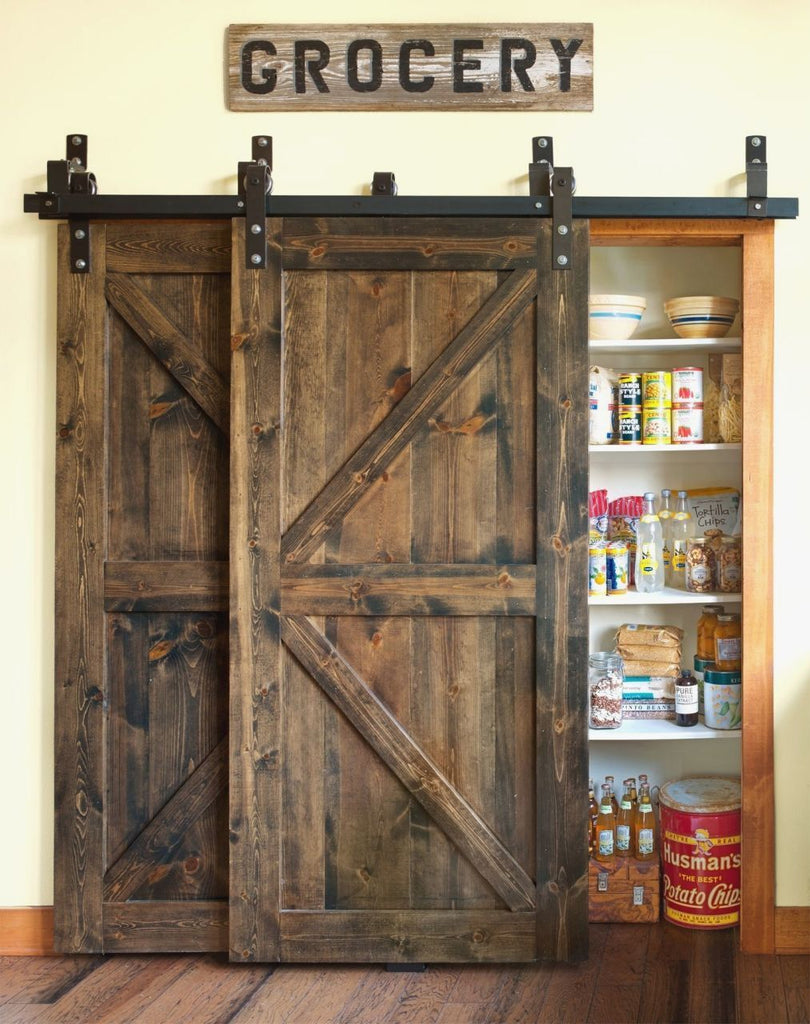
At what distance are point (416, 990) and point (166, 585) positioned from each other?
127cm

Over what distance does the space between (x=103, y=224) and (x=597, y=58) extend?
4.77 ft

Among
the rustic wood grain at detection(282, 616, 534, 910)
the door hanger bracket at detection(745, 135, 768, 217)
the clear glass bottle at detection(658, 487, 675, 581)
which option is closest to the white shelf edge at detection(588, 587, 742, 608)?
the clear glass bottle at detection(658, 487, 675, 581)

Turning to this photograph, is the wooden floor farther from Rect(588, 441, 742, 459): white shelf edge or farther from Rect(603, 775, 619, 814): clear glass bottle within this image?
Rect(588, 441, 742, 459): white shelf edge

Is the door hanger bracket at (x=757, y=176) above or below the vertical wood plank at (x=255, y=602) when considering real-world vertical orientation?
above

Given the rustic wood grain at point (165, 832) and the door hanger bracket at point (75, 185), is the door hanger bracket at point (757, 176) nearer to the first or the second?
the door hanger bracket at point (75, 185)

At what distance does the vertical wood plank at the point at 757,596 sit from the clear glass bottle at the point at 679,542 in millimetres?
375

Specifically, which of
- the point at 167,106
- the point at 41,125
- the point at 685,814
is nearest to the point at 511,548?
the point at 685,814

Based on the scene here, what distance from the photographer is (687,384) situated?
2.97 metres

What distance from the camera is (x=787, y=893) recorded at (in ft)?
9.11

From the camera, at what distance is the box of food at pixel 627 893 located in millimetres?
2977

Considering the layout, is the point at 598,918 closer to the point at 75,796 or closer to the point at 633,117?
the point at 75,796

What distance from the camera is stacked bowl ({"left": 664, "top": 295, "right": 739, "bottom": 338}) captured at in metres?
2.96

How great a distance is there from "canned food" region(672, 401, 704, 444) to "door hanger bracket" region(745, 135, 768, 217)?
1.90 feet

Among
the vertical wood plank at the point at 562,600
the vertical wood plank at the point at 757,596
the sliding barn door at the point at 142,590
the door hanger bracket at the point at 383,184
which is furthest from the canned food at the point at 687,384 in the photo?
the sliding barn door at the point at 142,590
